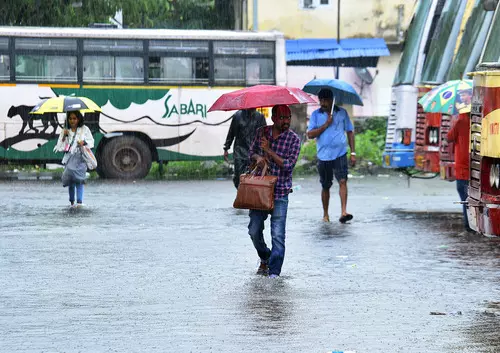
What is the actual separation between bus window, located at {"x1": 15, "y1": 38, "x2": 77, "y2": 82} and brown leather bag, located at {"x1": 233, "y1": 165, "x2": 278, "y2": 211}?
47.5 feet

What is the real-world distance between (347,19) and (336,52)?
216 cm

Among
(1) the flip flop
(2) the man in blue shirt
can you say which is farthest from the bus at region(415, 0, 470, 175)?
(1) the flip flop

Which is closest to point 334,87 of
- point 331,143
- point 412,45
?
point 331,143

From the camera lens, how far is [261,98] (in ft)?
33.9

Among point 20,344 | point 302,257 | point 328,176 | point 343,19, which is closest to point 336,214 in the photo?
point 328,176

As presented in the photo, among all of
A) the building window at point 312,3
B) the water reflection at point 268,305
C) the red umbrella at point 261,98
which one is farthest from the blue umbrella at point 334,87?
the building window at point 312,3

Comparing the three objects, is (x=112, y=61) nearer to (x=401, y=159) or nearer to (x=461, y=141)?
(x=401, y=159)

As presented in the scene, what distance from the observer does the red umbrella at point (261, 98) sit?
10.3 metres

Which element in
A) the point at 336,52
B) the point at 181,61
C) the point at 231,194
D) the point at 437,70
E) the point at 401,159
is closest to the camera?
the point at 437,70

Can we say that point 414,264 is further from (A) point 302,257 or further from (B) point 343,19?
(B) point 343,19

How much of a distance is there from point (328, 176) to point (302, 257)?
142 inches

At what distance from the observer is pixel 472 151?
11.3m

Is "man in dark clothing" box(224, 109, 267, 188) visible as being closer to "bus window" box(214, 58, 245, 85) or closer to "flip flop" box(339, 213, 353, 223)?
"flip flop" box(339, 213, 353, 223)

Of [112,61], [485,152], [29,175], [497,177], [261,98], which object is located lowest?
[29,175]
